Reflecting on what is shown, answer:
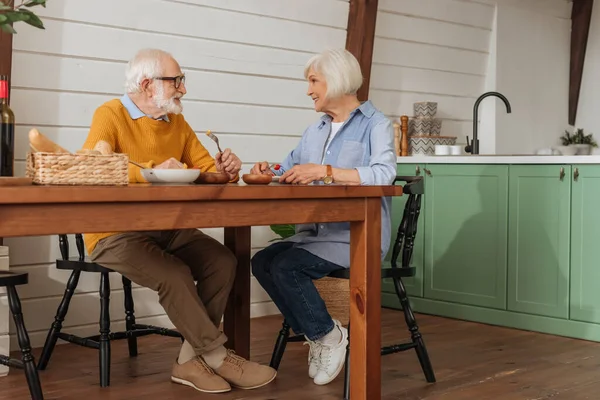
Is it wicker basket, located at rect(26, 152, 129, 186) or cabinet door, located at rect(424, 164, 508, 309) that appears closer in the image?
wicker basket, located at rect(26, 152, 129, 186)

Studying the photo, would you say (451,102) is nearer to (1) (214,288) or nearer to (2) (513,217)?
(2) (513,217)

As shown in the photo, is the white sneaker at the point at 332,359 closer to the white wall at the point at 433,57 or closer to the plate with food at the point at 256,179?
the plate with food at the point at 256,179

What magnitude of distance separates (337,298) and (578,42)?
3159mm

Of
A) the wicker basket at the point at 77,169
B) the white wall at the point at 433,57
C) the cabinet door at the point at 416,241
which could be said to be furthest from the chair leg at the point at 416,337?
the white wall at the point at 433,57

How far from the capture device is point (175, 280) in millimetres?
2770

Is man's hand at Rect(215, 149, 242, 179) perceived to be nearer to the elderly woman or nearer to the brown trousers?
the elderly woman

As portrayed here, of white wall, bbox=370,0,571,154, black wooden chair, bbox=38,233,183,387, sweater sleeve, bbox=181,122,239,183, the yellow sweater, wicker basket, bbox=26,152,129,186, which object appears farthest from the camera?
white wall, bbox=370,0,571,154

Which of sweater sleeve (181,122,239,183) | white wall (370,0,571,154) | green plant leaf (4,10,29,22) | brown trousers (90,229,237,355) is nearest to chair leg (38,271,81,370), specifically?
brown trousers (90,229,237,355)

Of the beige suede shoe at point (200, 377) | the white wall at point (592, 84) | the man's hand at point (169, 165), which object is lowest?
the beige suede shoe at point (200, 377)

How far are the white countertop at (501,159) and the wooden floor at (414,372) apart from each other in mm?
818

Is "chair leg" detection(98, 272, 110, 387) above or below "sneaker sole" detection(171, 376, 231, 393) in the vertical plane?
above

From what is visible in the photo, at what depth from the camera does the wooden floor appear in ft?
9.66

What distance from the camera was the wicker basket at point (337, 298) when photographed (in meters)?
3.66

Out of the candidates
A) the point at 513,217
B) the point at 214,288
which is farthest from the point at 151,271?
the point at 513,217
